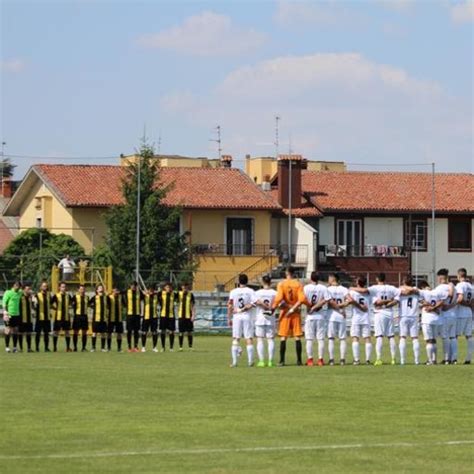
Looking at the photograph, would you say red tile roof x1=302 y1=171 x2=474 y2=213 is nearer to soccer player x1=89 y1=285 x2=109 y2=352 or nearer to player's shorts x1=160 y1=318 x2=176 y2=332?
soccer player x1=89 y1=285 x2=109 y2=352

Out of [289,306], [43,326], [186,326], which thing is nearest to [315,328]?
[289,306]

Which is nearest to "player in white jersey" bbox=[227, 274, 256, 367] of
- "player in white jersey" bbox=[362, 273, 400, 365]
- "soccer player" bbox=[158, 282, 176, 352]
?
"player in white jersey" bbox=[362, 273, 400, 365]

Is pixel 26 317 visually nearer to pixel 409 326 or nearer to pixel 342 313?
pixel 342 313

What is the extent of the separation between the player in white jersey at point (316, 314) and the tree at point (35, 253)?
29744 millimetres

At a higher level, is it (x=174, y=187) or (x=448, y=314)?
(x=174, y=187)

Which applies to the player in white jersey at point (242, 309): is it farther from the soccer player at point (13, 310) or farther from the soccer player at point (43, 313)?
the soccer player at point (13, 310)

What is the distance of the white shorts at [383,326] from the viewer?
3031 cm

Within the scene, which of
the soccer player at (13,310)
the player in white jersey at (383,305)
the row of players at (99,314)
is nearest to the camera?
the player in white jersey at (383,305)

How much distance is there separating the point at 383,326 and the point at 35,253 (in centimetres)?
3602

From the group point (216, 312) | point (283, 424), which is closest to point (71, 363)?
point (283, 424)

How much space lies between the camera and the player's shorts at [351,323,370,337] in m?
30.0

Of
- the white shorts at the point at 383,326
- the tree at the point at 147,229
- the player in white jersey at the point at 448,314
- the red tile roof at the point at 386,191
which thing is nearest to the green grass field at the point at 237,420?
the player in white jersey at the point at 448,314

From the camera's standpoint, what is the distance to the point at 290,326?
29031mm

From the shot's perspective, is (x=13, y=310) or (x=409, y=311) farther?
(x=13, y=310)
